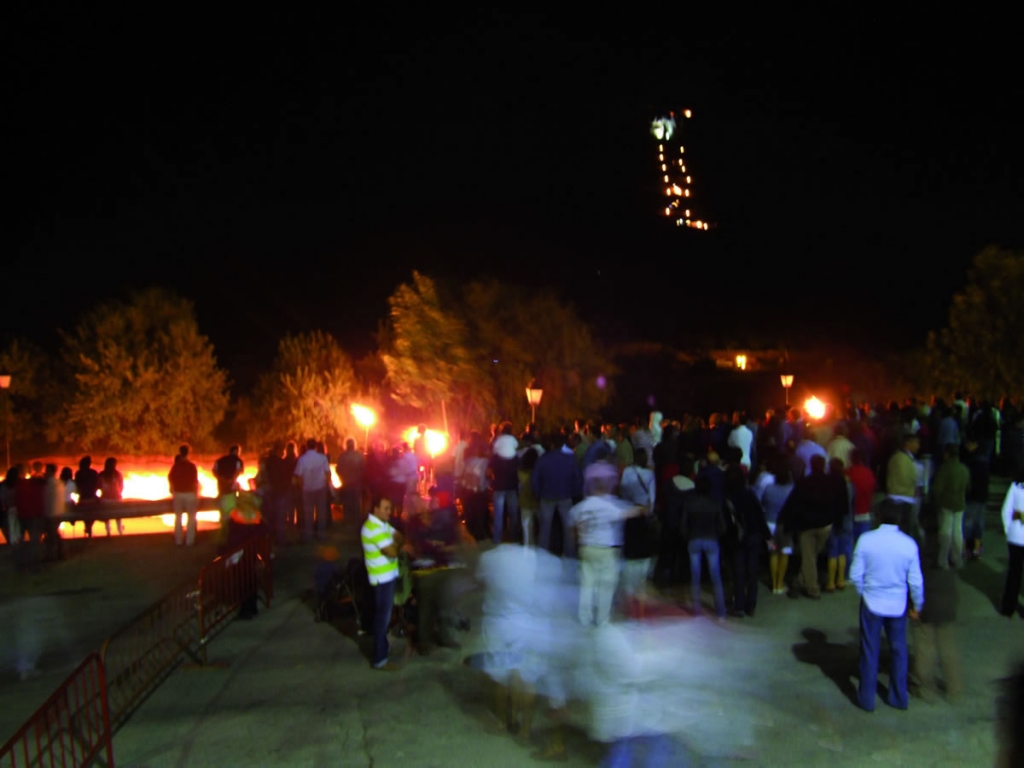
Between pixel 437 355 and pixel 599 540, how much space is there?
2637cm

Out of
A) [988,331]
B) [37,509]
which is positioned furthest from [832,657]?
[988,331]

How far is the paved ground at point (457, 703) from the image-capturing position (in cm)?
655

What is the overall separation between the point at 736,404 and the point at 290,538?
33.2m

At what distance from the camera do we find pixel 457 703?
760 centimetres

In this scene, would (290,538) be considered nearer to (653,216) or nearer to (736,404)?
(736,404)

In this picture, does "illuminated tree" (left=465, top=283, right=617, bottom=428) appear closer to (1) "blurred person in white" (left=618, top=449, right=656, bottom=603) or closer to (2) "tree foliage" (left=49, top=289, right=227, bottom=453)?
(2) "tree foliage" (left=49, top=289, right=227, bottom=453)

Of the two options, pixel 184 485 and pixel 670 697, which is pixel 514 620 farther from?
pixel 184 485

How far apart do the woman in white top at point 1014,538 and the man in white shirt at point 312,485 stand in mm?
10544

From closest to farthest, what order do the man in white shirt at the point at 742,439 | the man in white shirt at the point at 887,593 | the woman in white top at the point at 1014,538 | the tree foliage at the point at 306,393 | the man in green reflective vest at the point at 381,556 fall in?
the man in white shirt at the point at 887,593
the man in green reflective vest at the point at 381,556
the woman in white top at the point at 1014,538
the man in white shirt at the point at 742,439
the tree foliage at the point at 306,393

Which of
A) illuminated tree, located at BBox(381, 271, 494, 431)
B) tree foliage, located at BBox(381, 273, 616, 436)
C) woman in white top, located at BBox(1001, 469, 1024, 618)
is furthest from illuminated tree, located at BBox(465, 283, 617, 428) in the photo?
woman in white top, located at BBox(1001, 469, 1024, 618)

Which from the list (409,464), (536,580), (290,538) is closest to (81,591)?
(290,538)

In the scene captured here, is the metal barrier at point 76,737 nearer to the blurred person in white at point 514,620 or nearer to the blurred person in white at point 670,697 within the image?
the blurred person in white at point 514,620

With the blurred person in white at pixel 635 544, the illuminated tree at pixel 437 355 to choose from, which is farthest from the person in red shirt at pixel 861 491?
the illuminated tree at pixel 437 355

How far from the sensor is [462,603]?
10.9 m
